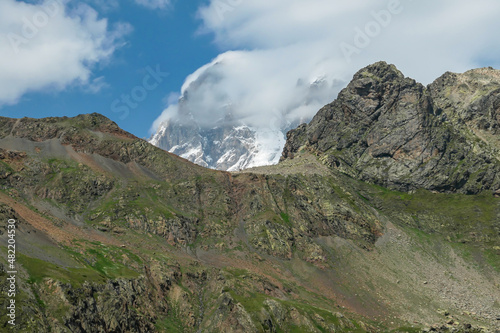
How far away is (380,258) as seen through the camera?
146 meters

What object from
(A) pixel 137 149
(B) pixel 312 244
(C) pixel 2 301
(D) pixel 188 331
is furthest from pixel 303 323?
(A) pixel 137 149

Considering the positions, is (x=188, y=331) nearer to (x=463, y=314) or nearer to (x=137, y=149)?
(x=463, y=314)

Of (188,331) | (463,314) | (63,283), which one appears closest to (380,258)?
(463,314)

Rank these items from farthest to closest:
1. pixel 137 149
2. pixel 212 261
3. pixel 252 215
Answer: pixel 137 149
pixel 252 215
pixel 212 261

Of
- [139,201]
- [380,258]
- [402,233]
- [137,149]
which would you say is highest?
[137,149]

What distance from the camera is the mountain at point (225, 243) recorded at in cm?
8450

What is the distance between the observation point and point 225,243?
5418 inches

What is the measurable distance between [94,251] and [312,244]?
277ft

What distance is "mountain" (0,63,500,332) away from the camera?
3327 inches

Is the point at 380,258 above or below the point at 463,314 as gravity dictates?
above

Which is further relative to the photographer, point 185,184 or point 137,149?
point 137,149

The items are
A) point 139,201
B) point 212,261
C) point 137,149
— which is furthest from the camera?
point 137,149

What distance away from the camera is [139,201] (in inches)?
5600

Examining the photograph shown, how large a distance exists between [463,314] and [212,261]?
8636cm
